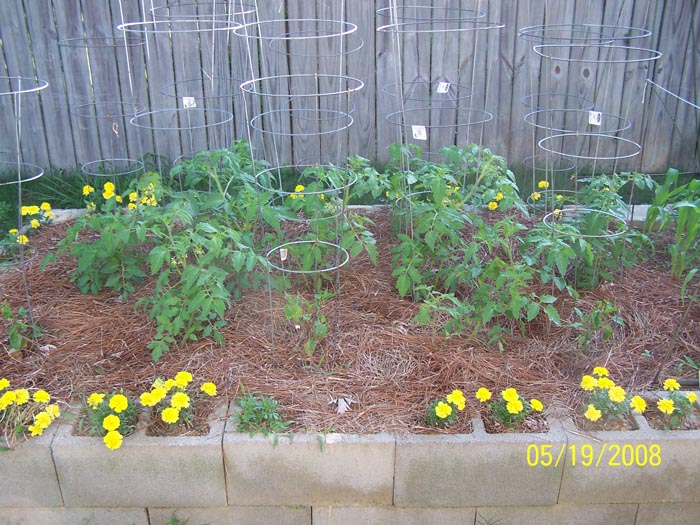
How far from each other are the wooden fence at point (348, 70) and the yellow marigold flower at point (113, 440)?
8.71 feet

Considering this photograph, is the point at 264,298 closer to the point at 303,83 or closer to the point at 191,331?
the point at 191,331

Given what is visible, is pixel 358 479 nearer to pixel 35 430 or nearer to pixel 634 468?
pixel 634 468

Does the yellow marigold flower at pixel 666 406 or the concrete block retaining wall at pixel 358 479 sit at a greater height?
the yellow marigold flower at pixel 666 406

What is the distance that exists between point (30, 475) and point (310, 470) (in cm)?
95

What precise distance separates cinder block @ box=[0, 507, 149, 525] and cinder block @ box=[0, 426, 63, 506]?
0.12 feet

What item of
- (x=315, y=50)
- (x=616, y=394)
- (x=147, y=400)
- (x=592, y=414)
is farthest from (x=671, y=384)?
(x=315, y=50)

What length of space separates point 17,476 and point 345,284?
1.54 m

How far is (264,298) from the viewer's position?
306 cm

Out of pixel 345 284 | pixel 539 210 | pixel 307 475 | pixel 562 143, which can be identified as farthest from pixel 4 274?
pixel 562 143

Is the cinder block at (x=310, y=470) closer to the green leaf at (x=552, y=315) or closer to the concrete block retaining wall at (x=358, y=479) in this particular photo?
the concrete block retaining wall at (x=358, y=479)

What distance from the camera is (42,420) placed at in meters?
2.32

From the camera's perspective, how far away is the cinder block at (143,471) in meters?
2.30

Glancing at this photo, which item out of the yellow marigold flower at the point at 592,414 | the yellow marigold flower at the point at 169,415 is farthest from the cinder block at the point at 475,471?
the yellow marigold flower at the point at 169,415

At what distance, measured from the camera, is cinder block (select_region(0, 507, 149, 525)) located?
2.41m
